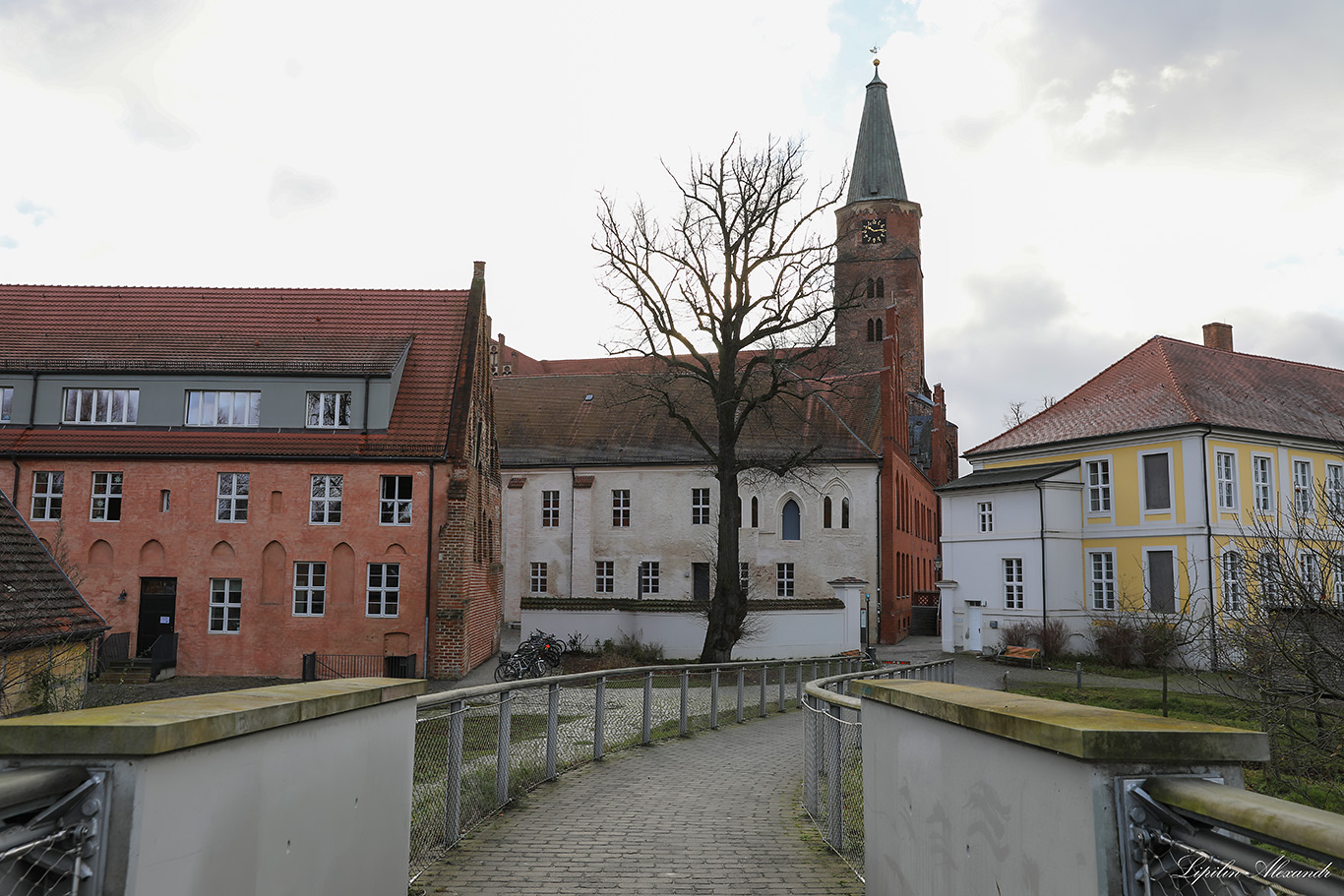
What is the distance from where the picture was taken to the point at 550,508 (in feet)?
145

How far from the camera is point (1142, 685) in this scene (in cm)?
2634

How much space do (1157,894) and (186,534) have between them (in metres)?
29.8

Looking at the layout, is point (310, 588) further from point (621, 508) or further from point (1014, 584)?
point (1014, 584)

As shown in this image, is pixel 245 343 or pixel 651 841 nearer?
pixel 651 841

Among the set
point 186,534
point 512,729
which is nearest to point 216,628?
point 186,534

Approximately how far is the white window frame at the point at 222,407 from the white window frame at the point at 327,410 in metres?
1.51

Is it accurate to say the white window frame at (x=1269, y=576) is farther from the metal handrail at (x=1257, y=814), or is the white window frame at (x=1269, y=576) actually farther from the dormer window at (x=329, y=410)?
the dormer window at (x=329, y=410)

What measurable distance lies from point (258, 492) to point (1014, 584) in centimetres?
2625

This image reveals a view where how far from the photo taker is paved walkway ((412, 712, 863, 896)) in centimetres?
636

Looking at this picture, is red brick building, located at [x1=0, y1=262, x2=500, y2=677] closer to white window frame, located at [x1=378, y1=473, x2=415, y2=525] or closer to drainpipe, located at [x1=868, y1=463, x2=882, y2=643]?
white window frame, located at [x1=378, y1=473, x2=415, y2=525]

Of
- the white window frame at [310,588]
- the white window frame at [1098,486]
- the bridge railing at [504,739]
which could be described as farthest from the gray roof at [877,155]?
the bridge railing at [504,739]

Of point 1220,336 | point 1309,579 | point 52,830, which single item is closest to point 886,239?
point 1220,336

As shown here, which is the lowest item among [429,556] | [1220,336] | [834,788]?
[834,788]

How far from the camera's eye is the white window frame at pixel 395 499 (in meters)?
28.0
